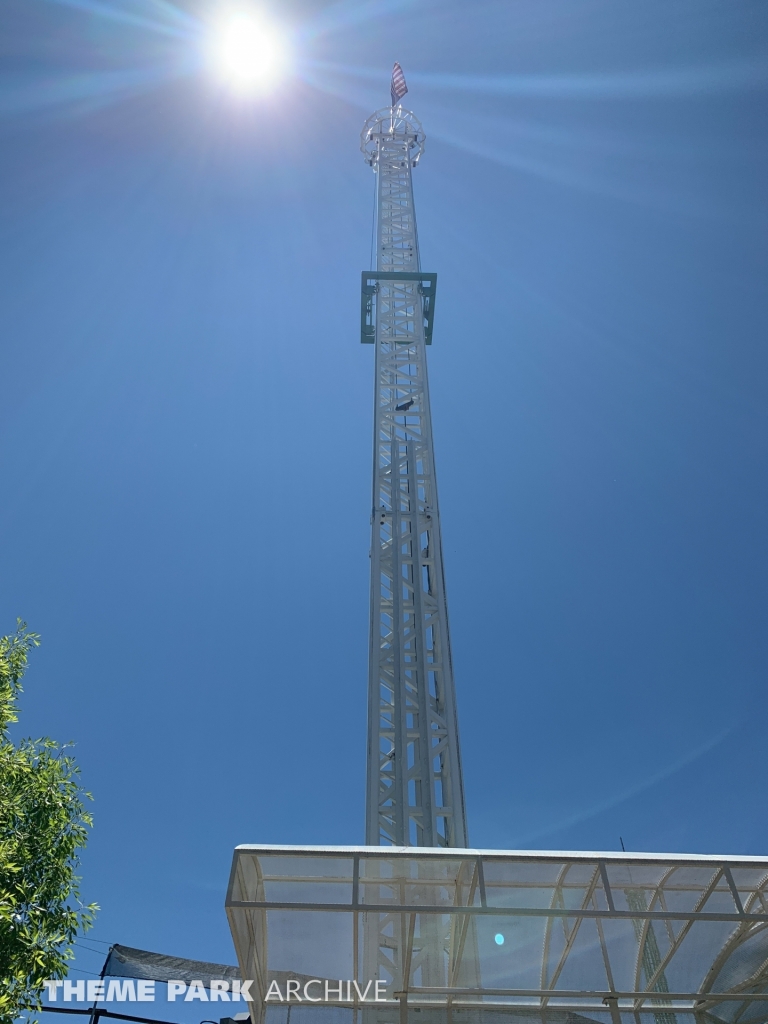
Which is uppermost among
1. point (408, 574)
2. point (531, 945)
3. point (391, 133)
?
point (391, 133)

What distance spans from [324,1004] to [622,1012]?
3.15 meters

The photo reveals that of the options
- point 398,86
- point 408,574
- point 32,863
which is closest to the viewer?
point 32,863

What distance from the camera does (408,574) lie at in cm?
1330

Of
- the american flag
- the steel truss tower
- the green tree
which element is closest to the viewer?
the green tree

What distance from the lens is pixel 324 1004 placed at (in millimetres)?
6988

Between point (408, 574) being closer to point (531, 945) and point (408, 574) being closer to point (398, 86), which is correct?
point (531, 945)

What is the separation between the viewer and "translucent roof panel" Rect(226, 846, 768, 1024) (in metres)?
6.39

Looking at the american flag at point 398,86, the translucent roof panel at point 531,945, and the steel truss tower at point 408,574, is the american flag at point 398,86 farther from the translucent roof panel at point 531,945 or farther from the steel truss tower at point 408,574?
the translucent roof panel at point 531,945

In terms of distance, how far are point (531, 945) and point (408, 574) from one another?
696 cm

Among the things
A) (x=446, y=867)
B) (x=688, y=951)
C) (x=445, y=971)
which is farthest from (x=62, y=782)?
(x=688, y=951)

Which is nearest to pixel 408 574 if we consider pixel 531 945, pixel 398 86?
pixel 531 945

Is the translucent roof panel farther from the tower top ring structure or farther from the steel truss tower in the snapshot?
the tower top ring structure

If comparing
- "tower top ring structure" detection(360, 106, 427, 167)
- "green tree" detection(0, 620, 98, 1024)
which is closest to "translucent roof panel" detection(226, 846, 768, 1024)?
"green tree" detection(0, 620, 98, 1024)

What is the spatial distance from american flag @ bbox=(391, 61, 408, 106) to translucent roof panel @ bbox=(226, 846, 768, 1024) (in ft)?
73.5
